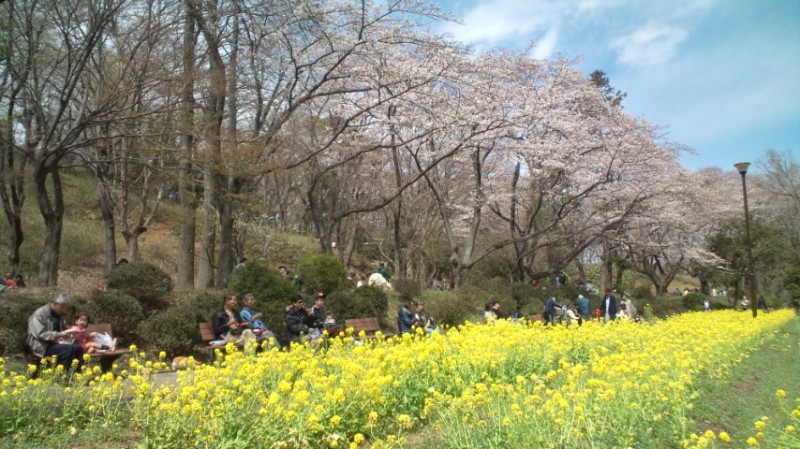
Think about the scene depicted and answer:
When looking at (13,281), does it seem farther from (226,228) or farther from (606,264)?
(606,264)

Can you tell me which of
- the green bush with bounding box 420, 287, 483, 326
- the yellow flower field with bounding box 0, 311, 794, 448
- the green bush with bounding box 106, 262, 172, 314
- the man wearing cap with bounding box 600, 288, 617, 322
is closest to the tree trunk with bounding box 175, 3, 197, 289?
the green bush with bounding box 106, 262, 172, 314

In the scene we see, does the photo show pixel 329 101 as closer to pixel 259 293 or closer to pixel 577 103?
pixel 259 293

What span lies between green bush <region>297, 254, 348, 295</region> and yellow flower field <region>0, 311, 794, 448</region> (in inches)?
302

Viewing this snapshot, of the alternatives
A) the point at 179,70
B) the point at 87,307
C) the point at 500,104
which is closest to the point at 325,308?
the point at 87,307

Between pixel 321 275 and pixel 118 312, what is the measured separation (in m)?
5.20

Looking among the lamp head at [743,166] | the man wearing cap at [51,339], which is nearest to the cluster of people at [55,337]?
the man wearing cap at [51,339]

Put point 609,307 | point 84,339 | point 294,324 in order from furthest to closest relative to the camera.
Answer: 1. point 609,307
2. point 294,324
3. point 84,339

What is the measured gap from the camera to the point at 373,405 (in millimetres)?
4074

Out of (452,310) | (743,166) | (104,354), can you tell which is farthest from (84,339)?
(743,166)

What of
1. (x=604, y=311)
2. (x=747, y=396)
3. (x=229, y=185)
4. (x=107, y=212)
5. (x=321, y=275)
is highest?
(x=229, y=185)

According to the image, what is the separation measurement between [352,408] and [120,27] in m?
9.74

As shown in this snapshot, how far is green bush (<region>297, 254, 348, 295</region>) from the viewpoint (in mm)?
13078

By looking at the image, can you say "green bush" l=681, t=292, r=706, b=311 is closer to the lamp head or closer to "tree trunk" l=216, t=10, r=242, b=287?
the lamp head

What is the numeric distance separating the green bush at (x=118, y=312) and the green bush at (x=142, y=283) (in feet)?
2.24
